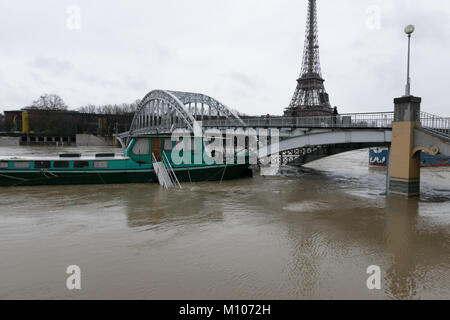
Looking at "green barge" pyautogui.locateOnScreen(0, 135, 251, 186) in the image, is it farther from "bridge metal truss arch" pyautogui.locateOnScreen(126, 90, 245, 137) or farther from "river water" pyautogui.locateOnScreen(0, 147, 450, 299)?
"bridge metal truss arch" pyautogui.locateOnScreen(126, 90, 245, 137)

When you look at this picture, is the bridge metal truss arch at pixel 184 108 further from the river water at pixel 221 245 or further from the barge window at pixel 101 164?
the river water at pixel 221 245

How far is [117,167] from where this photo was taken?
2314 cm

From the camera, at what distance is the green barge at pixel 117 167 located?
21688mm

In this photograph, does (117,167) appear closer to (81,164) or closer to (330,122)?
(81,164)

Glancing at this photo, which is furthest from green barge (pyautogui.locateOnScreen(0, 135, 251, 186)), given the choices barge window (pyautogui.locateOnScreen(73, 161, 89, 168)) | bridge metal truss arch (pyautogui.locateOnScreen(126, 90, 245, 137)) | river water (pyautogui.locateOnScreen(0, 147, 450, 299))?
bridge metal truss arch (pyautogui.locateOnScreen(126, 90, 245, 137))

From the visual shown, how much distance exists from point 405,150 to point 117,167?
1862 centimetres

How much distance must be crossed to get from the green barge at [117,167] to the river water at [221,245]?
8.12 feet

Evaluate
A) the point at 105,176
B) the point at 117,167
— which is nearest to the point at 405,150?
the point at 117,167

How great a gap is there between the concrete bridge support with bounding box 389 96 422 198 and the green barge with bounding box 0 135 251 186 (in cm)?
1081

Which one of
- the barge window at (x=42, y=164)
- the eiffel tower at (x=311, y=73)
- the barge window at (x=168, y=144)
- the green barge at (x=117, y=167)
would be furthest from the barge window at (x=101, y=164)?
the eiffel tower at (x=311, y=73)

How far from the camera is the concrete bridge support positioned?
58.4ft
